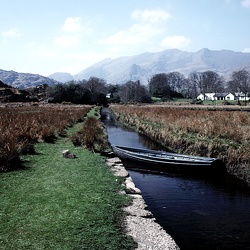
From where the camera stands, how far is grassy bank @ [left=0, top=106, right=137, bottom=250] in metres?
5.61

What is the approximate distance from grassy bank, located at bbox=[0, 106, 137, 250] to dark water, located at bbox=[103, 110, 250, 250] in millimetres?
1666

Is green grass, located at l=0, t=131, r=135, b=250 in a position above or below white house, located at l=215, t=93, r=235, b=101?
below

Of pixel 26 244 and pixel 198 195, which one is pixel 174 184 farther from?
pixel 26 244

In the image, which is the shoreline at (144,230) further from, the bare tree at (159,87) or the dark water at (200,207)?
the bare tree at (159,87)

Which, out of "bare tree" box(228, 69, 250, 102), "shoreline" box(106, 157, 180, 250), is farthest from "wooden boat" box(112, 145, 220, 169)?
"bare tree" box(228, 69, 250, 102)

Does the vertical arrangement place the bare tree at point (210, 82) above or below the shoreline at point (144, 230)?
above

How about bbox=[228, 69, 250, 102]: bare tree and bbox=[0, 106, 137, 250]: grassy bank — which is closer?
bbox=[0, 106, 137, 250]: grassy bank

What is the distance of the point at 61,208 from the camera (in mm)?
7035

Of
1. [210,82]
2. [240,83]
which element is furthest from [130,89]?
[210,82]

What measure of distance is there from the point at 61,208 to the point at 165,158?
8.08 metres

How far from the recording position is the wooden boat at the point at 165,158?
1307 centimetres

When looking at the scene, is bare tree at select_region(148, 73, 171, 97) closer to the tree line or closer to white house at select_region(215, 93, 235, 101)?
the tree line

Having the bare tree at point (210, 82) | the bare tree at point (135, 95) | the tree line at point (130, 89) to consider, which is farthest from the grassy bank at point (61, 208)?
the bare tree at point (210, 82)

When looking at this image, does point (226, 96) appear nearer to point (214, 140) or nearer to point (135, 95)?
point (135, 95)
